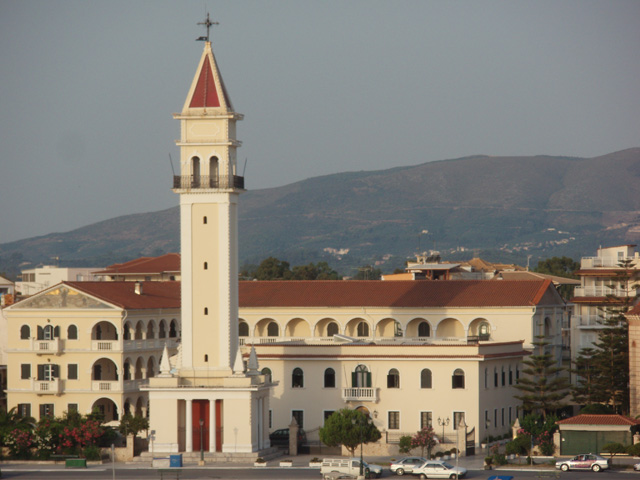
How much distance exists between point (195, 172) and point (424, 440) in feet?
59.8

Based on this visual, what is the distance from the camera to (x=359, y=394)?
73.0 metres

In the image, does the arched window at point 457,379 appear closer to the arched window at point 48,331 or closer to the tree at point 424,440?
the tree at point 424,440

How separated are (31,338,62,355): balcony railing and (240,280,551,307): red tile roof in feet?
41.6

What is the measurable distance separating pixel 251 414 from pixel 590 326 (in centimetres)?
3010

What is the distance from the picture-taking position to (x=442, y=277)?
351 ft

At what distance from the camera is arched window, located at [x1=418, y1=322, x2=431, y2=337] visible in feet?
274

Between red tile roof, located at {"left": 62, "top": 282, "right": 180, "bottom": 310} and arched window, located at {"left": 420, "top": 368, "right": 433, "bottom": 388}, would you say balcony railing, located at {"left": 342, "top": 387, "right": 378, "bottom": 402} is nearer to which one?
arched window, located at {"left": 420, "top": 368, "right": 433, "bottom": 388}

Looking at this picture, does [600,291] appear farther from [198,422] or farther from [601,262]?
[198,422]

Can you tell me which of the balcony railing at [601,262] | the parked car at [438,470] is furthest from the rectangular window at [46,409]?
the balcony railing at [601,262]

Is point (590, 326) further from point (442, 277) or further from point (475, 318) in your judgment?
point (442, 277)

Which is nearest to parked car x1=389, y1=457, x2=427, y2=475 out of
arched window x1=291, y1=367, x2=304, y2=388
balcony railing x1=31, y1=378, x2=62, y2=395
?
arched window x1=291, y1=367, x2=304, y2=388

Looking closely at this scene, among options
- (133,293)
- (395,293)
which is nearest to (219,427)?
(133,293)

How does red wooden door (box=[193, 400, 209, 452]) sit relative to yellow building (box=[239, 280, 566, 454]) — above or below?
below

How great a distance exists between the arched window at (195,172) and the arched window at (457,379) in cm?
1751
